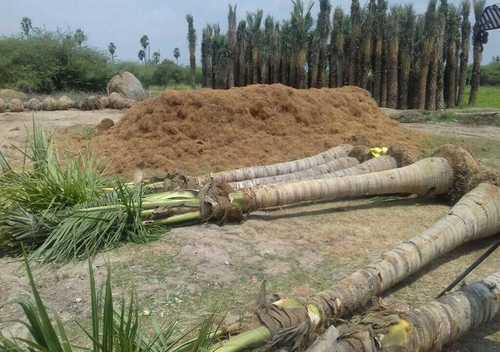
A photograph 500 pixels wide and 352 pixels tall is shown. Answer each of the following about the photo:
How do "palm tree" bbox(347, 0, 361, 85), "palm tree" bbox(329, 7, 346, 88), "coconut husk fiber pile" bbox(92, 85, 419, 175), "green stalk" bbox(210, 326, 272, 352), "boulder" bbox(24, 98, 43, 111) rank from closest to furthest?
"green stalk" bbox(210, 326, 272, 352) < "coconut husk fiber pile" bbox(92, 85, 419, 175) < "boulder" bbox(24, 98, 43, 111) < "palm tree" bbox(347, 0, 361, 85) < "palm tree" bbox(329, 7, 346, 88)

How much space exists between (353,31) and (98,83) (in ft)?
58.0

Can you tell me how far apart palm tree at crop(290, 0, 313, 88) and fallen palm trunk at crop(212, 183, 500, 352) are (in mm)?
21072

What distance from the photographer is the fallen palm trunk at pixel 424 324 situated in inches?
93.3

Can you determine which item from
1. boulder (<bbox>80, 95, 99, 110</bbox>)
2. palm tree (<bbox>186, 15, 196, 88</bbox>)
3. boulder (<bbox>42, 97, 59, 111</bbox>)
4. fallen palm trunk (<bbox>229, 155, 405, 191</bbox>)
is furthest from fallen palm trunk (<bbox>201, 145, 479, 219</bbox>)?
palm tree (<bbox>186, 15, 196, 88</bbox>)

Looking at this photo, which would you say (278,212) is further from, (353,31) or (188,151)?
(353,31)

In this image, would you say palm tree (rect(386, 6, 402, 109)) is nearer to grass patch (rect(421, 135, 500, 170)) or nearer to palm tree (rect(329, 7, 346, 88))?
palm tree (rect(329, 7, 346, 88))

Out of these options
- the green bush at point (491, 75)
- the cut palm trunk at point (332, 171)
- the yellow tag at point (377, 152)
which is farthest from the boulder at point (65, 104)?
the green bush at point (491, 75)

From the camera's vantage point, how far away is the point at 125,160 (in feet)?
24.0

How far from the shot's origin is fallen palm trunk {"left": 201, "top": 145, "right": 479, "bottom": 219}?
487 cm

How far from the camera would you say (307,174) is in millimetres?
5957

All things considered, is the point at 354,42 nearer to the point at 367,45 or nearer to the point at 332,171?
the point at 367,45

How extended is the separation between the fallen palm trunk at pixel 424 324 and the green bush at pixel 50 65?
28558 millimetres

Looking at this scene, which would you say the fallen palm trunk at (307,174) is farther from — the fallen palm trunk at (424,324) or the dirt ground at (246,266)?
the fallen palm trunk at (424,324)

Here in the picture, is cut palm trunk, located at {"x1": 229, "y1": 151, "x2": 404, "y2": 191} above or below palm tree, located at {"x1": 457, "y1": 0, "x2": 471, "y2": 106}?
below
